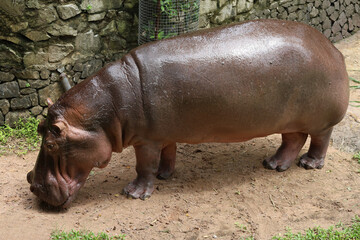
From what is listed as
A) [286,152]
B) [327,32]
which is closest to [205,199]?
[286,152]

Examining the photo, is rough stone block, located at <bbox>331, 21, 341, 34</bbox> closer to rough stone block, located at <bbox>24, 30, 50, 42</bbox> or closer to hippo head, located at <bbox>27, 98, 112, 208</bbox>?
rough stone block, located at <bbox>24, 30, 50, 42</bbox>

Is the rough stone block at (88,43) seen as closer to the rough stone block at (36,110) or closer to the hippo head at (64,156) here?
the rough stone block at (36,110)

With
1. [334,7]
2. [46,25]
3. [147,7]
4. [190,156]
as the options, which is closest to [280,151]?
[190,156]

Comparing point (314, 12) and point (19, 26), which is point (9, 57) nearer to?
point (19, 26)

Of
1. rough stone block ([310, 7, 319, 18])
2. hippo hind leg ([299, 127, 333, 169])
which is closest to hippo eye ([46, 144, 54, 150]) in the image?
hippo hind leg ([299, 127, 333, 169])

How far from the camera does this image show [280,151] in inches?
238

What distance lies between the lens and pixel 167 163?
19.2 feet

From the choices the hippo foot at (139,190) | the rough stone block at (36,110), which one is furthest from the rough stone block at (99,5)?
the hippo foot at (139,190)

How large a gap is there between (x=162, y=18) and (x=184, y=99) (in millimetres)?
2342

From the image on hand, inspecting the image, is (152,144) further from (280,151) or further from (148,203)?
(280,151)

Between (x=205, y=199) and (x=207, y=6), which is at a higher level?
(x=207, y=6)

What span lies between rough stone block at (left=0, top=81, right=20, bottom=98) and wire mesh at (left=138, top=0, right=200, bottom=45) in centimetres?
174

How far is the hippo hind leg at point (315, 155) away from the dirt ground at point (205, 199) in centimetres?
7

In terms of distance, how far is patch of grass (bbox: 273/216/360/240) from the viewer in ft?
15.6
